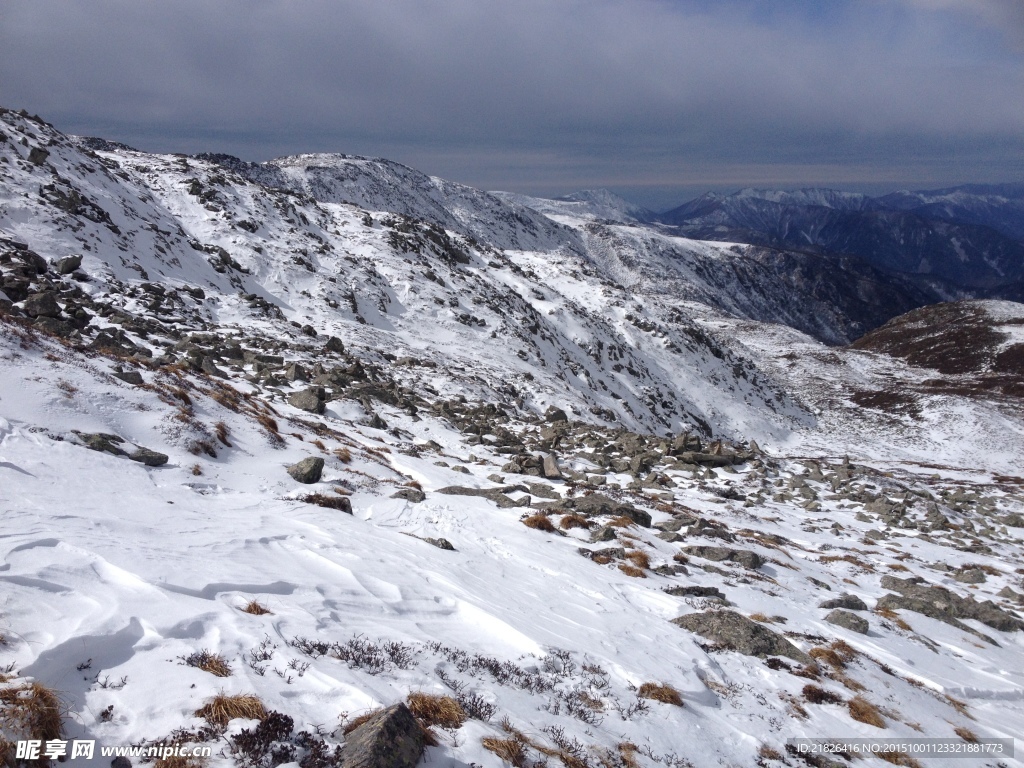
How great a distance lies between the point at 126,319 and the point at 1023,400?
90.7 meters

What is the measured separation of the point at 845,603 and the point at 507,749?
1133 cm

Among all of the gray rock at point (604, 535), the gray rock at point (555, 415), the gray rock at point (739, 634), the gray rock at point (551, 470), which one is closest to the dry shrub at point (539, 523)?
the gray rock at point (604, 535)

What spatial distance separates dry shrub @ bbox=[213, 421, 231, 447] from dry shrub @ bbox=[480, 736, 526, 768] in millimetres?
11303

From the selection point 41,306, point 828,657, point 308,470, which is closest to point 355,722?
point 828,657

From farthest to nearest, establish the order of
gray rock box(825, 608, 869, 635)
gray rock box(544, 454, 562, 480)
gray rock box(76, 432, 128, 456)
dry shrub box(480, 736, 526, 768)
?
gray rock box(544, 454, 562, 480), gray rock box(825, 608, 869, 635), gray rock box(76, 432, 128, 456), dry shrub box(480, 736, 526, 768)

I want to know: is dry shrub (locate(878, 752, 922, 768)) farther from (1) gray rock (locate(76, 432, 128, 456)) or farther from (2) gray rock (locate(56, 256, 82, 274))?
(2) gray rock (locate(56, 256, 82, 274))

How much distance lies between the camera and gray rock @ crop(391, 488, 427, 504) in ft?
43.9

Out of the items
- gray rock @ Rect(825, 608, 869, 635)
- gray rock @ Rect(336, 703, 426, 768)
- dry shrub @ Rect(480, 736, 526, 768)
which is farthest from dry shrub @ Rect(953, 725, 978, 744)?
gray rock @ Rect(336, 703, 426, 768)

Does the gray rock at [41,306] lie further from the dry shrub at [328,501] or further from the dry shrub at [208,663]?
the dry shrub at [208,663]

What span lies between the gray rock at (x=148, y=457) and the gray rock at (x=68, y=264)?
887 inches

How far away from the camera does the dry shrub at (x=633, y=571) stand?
11453mm

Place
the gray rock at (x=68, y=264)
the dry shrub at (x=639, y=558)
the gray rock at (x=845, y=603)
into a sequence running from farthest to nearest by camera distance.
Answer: the gray rock at (x=68, y=264) < the gray rock at (x=845, y=603) < the dry shrub at (x=639, y=558)

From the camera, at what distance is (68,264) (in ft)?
87.9

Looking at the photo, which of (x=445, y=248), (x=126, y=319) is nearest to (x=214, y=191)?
(x=445, y=248)
